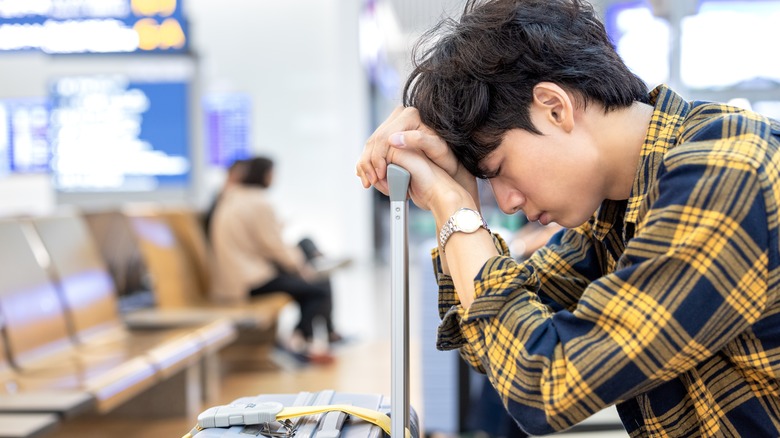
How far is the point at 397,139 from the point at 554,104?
221 millimetres

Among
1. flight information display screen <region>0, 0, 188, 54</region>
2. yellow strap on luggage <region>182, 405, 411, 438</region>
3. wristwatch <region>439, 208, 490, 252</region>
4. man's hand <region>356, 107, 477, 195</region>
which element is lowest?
yellow strap on luggage <region>182, 405, 411, 438</region>

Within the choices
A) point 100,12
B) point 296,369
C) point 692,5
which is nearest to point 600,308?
point 692,5

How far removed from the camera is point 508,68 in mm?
1151

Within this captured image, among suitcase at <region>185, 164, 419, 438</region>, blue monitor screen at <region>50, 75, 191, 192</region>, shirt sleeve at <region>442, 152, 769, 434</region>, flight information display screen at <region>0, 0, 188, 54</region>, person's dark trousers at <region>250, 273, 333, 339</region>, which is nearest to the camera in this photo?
shirt sleeve at <region>442, 152, 769, 434</region>

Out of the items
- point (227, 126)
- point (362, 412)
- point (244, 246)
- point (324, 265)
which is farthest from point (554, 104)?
point (227, 126)

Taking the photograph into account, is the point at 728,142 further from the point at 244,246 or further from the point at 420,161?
the point at 244,246

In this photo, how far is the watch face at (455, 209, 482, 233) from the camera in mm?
1183

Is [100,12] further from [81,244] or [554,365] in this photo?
[554,365]

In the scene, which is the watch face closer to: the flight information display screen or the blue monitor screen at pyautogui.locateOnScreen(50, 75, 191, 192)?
the flight information display screen

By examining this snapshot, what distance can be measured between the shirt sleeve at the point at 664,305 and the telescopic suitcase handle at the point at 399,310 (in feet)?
0.60

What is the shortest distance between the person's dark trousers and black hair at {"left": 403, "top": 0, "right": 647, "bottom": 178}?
5.06 m

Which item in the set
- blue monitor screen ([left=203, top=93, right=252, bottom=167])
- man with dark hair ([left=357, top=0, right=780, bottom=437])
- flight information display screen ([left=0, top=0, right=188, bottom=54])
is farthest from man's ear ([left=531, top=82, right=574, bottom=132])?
blue monitor screen ([left=203, top=93, right=252, bottom=167])

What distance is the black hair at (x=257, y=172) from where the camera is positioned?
627cm

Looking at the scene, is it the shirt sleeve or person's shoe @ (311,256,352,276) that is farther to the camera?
person's shoe @ (311,256,352,276)
